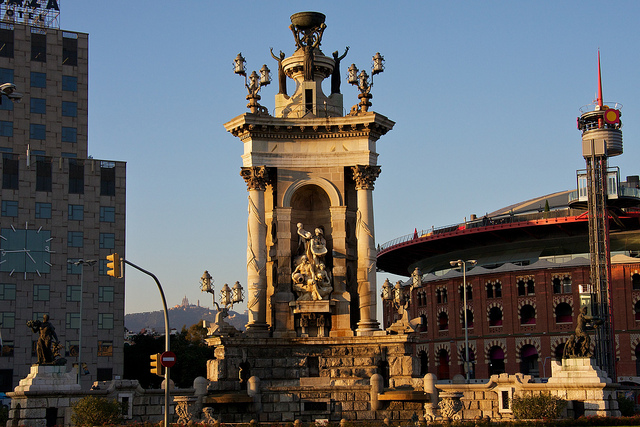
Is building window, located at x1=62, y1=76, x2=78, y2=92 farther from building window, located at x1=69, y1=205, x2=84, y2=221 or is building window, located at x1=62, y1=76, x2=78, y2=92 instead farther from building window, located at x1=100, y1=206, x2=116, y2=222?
building window, located at x1=100, y1=206, x2=116, y2=222

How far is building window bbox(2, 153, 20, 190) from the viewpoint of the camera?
280 feet

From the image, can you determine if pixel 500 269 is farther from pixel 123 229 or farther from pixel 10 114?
pixel 10 114

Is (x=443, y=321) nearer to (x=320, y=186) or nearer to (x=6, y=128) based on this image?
(x=6, y=128)

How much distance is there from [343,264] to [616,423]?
16045 mm

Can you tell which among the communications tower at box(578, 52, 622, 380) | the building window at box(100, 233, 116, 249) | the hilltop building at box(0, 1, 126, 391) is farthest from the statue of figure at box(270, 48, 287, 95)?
the building window at box(100, 233, 116, 249)

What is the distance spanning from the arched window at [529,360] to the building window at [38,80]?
189ft

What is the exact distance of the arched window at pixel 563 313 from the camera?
9801cm

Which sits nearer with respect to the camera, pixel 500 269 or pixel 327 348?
pixel 327 348

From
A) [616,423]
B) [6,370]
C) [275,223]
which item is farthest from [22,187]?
[616,423]

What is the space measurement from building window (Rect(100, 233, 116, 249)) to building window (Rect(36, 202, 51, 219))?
530 centimetres

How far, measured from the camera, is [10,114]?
91.1 meters

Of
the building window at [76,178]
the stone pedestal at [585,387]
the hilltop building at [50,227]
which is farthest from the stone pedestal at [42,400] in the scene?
the building window at [76,178]

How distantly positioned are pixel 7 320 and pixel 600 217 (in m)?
52.0

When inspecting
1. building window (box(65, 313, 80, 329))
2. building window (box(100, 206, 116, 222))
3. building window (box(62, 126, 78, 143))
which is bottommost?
building window (box(65, 313, 80, 329))
